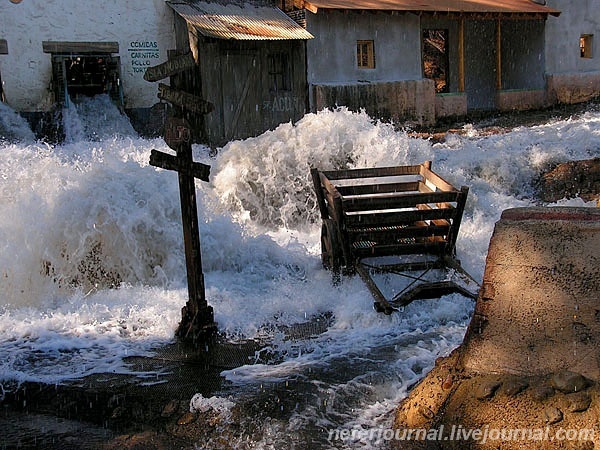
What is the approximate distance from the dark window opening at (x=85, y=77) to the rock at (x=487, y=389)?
13.3m

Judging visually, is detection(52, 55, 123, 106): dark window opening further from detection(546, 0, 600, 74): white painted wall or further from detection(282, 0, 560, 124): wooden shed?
detection(546, 0, 600, 74): white painted wall

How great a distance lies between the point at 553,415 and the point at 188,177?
367cm

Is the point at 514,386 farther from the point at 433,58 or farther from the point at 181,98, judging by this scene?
the point at 433,58

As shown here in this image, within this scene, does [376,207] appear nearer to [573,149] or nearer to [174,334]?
[174,334]

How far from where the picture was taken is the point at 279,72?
1605 cm

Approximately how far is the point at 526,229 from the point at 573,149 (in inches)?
385

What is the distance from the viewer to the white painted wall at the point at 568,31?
18.8 metres

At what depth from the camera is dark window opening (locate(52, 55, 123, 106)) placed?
Result: 14750 mm

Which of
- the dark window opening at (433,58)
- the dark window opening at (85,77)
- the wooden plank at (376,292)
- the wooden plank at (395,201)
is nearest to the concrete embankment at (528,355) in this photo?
the wooden plank at (376,292)

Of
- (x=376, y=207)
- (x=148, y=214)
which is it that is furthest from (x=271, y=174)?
(x=376, y=207)

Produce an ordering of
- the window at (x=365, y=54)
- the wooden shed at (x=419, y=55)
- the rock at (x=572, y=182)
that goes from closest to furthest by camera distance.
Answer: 1. the rock at (x=572, y=182)
2. the wooden shed at (x=419, y=55)
3. the window at (x=365, y=54)

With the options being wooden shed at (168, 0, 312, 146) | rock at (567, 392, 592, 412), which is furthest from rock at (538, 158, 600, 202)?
rock at (567, 392, 592, 412)

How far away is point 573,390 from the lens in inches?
125

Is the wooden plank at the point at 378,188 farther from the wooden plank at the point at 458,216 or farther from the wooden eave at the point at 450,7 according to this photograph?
the wooden eave at the point at 450,7
